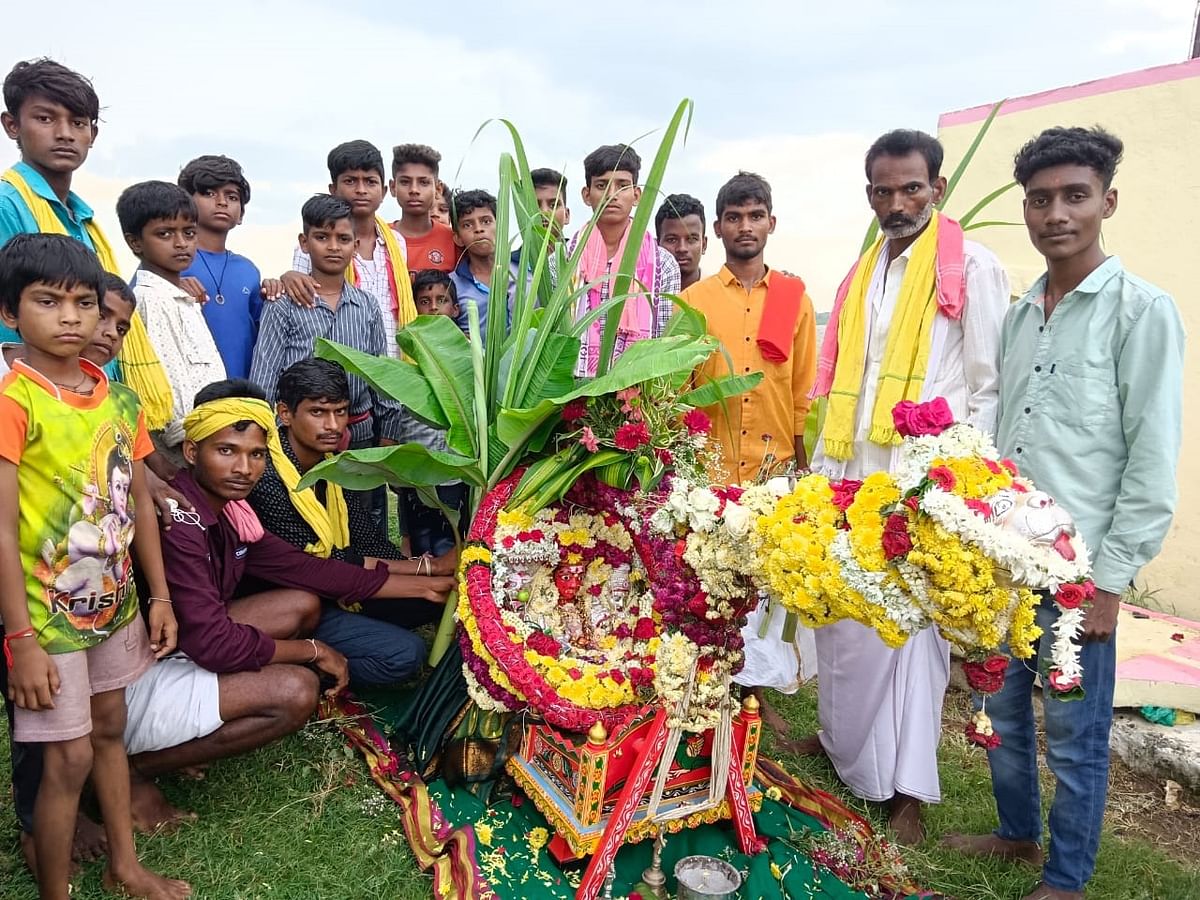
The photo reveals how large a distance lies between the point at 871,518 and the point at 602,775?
1.23m

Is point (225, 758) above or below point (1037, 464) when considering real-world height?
below

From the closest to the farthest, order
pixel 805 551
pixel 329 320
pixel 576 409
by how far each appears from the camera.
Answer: pixel 805 551 < pixel 576 409 < pixel 329 320

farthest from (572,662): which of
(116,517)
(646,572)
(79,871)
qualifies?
(79,871)

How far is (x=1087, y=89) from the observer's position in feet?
19.9

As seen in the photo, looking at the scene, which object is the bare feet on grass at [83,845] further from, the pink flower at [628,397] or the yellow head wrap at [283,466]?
the pink flower at [628,397]

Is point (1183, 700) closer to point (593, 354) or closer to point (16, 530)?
point (593, 354)

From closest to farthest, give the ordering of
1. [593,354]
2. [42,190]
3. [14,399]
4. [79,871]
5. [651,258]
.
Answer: [14,399] < [79,871] < [42,190] < [593,354] < [651,258]

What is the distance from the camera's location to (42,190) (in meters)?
3.07

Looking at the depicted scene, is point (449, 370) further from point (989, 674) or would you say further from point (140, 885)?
point (989, 674)

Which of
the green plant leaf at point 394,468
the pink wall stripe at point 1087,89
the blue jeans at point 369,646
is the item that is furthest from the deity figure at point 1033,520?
the pink wall stripe at point 1087,89

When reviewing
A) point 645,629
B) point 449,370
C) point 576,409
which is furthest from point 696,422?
point 449,370

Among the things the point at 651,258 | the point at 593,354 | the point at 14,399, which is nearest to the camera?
the point at 14,399

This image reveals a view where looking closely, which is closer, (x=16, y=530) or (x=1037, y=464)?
(x=16, y=530)

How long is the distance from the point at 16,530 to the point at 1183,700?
4.85 metres
